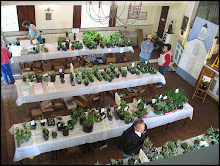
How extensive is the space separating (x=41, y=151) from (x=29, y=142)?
274mm

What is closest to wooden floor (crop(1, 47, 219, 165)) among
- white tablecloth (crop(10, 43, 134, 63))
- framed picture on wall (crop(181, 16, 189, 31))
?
white tablecloth (crop(10, 43, 134, 63))

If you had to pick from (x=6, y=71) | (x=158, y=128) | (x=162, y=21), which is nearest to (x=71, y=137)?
(x=158, y=128)

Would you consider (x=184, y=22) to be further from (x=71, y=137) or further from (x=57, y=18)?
(x=71, y=137)

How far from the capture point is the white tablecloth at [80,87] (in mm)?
4946

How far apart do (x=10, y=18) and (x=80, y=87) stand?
4730 mm

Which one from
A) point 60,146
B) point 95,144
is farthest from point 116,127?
point 60,146

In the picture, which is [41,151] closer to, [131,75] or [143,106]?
[143,106]

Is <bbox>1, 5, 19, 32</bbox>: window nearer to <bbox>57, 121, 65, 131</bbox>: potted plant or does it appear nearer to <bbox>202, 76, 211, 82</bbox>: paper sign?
<bbox>57, 121, 65, 131</bbox>: potted plant

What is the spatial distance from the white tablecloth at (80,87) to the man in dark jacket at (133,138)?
6.82 ft

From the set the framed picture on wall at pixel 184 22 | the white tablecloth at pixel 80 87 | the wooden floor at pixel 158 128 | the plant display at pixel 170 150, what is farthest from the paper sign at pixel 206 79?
the plant display at pixel 170 150

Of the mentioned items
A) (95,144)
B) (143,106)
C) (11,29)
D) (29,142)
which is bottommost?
(95,144)

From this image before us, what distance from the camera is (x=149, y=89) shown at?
6.93 m

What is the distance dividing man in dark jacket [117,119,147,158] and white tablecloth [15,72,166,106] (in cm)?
208

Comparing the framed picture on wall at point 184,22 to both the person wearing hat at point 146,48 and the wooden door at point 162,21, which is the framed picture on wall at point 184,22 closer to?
the wooden door at point 162,21
